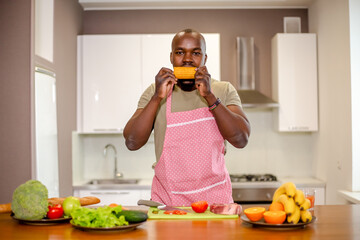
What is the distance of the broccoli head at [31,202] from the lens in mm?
1714

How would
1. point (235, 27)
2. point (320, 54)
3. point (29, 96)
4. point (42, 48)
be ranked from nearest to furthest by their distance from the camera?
point (29, 96), point (42, 48), point (320, 54), point (235, 27)

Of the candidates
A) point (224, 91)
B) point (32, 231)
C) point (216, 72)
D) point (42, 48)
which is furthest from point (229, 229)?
point (216, 72)

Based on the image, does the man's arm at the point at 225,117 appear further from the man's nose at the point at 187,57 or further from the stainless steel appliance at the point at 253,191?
the stainless steel appliance at the point at 253,191

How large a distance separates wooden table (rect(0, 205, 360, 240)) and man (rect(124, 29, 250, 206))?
454 millimetres

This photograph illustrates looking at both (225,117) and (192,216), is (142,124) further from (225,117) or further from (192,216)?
(192,216)

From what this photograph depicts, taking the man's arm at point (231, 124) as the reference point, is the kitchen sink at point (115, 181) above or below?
below

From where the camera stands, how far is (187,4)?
4680 millimetres

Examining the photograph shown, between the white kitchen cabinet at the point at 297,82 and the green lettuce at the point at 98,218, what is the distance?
10.4 feet

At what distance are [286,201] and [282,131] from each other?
3079 millimetres

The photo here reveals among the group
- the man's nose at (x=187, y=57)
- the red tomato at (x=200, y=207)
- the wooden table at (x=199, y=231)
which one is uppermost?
the man's nose at (x=187, y=57)

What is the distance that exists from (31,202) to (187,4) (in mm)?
3417

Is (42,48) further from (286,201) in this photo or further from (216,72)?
(286,201)

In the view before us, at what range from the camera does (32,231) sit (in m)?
1.67

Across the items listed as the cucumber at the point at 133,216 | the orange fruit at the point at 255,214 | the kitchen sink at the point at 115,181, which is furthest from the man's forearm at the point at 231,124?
the kitchen sink at the point at 115,181
